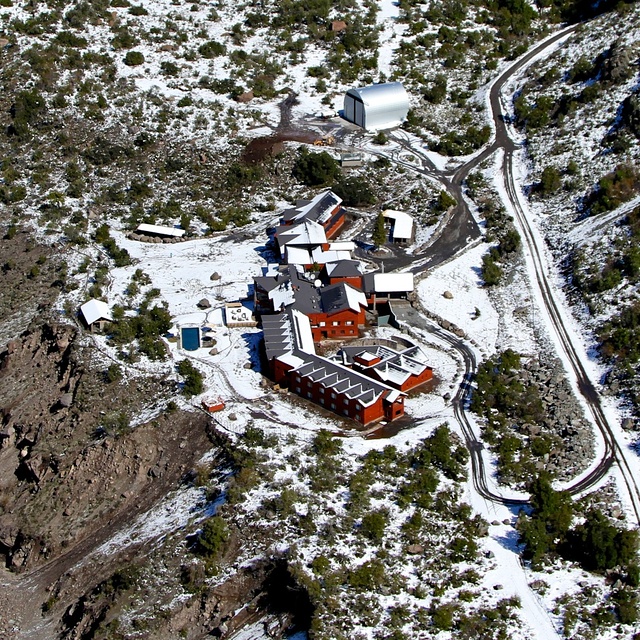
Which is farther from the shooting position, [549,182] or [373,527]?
[549,182]

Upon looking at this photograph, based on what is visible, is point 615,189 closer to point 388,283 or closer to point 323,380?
point 388,283

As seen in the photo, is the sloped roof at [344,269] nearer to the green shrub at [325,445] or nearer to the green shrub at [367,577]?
the green shrub at [325,445]

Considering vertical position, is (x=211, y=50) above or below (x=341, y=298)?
above

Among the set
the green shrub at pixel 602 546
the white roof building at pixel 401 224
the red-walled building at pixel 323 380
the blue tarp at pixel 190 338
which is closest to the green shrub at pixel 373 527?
the red-walled building at pixel 323 380

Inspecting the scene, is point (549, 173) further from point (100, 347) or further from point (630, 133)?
point (100, 347)

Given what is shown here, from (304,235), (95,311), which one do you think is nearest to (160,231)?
(95,311)

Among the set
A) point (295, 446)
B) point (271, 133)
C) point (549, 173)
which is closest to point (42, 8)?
point (271, 133)

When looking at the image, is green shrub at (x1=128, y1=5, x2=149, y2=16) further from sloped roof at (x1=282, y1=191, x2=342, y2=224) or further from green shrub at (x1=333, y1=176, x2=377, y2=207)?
sloped roof at (x1=282, y1=191, x2=342, y2=224)
